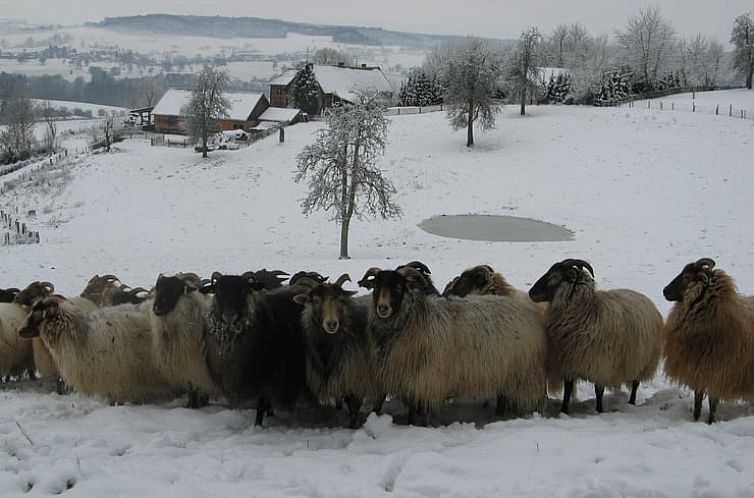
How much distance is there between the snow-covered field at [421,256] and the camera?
237 inches

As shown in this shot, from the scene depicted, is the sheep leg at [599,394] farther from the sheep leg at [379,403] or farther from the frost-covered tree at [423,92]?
the frost-covered tree at [423,92]

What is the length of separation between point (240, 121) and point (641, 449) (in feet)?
255

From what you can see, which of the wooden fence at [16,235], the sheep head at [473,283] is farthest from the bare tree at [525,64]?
the sheep head at [473,283]

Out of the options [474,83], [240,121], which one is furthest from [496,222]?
[240,121]

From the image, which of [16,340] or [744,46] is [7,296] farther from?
[744,46]

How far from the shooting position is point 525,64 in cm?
5838

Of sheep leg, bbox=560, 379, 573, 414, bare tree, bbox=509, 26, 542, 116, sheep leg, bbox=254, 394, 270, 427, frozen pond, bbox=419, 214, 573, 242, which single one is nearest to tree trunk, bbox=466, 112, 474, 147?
bare tree, bbox=509, 26, 542, 116

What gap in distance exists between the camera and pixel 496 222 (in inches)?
1300

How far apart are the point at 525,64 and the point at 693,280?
177 feet

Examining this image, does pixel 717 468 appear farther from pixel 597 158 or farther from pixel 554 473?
pixel 597 158

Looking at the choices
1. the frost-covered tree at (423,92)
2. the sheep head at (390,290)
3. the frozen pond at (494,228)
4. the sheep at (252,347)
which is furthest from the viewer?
the frost-covered tree at (423,92)

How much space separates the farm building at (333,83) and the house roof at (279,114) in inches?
110

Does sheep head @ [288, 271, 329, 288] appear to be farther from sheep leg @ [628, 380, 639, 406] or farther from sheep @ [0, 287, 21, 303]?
sheep @ [0, 287, 21, 303]

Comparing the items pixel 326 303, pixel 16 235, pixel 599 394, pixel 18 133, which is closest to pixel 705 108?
pixel 16 235
